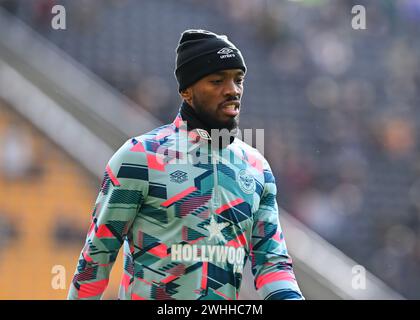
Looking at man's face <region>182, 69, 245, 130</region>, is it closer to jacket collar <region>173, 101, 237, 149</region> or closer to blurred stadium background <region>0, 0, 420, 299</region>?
jacket collar <region>173, 101, 237, 149</region>

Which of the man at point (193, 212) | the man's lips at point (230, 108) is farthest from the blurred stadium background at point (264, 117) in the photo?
the man's lips at point (230, 108)

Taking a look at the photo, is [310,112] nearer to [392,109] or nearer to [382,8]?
[392,109]

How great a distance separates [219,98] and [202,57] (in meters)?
0.17

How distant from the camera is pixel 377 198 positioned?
10727 mm

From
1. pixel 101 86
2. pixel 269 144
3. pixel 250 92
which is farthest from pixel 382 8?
pixel 101 86

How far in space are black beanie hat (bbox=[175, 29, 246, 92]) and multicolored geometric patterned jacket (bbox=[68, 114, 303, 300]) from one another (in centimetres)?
23

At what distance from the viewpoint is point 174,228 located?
3443mm

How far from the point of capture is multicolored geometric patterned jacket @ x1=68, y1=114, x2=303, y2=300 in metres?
3.42

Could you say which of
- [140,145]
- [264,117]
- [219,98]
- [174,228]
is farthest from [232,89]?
[264,117]

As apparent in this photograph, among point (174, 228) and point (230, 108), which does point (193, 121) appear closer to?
point (230, 108)

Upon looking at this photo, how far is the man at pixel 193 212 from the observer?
343 centimetres

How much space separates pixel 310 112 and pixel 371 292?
2.58 metres

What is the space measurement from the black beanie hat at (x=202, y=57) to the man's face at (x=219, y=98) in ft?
0.08

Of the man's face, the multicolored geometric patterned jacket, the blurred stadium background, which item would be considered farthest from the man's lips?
the blurred stadium background
